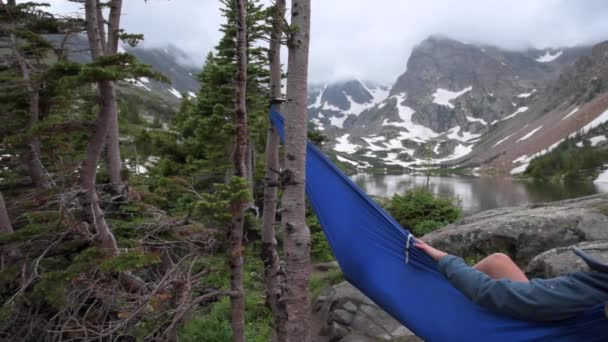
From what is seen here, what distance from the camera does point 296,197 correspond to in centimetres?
349

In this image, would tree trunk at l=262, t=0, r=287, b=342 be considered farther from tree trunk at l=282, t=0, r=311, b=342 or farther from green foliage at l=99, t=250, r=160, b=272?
green foliage at l=99, t=250, r=160, b=272

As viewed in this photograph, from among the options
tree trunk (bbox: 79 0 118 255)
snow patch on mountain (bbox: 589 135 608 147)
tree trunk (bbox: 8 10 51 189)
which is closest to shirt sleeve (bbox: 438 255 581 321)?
tree trunk (bbox: 79 0 118 255)

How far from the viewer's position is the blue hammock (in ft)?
8.28

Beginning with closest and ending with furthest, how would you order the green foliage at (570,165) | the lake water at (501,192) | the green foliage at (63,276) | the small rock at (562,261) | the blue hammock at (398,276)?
the blue hammock at (398,276) → the green foliage at (63,276) → the small rock at (562,261) → the lake water at (501,192) → the green foliage at (570,165)

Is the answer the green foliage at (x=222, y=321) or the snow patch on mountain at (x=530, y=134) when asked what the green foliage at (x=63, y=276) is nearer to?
the green foliage at (x=222, y=321)

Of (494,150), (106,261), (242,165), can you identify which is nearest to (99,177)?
(106,261)

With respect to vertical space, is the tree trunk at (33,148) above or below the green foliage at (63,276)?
above

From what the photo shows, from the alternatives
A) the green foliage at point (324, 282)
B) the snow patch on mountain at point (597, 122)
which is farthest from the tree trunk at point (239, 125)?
the snow patch on mountain at point (597, 122)

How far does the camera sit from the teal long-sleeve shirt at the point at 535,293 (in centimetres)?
212

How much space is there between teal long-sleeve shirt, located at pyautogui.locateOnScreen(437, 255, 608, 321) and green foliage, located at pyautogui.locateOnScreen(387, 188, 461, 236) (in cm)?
871

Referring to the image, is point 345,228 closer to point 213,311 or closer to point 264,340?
point 264,340

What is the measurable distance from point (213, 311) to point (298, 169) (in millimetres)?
4801

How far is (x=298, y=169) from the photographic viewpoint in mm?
3508

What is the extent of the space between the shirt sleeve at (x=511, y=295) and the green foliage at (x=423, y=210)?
28.5ft
